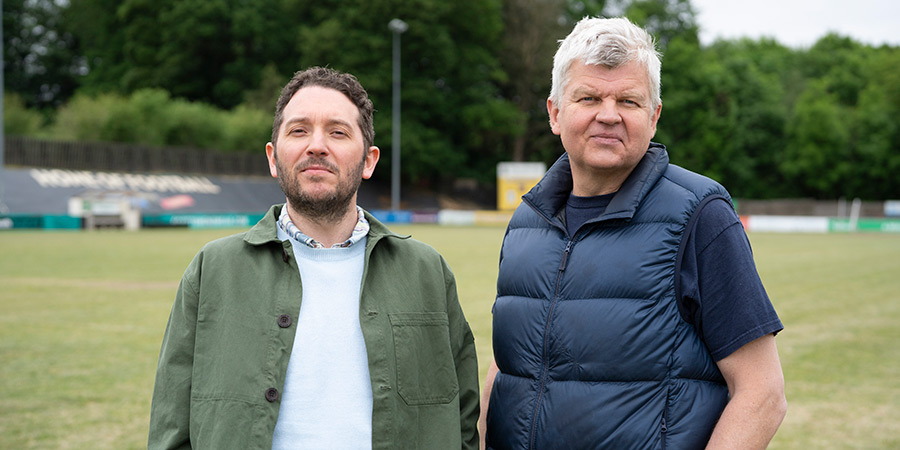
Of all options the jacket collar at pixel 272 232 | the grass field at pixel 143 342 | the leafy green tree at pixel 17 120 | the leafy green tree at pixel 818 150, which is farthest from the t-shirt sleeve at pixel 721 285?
the leafy green tree at pixel 818 150

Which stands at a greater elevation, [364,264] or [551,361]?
[364,264]

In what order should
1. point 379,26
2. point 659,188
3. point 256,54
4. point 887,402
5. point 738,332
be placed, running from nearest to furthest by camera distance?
point 738,332
point 659,188
point 887,402
point 379,26
point 256,54

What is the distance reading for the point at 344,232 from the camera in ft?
8.01

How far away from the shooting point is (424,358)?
239cm

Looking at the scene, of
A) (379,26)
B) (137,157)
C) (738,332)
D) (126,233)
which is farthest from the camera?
(379,26)

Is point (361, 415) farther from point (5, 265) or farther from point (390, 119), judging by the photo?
point (390, 119)

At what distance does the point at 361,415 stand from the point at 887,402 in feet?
19.5

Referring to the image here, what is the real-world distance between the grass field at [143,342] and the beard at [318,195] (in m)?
3.56

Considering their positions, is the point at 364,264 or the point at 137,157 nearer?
the point at 364,264

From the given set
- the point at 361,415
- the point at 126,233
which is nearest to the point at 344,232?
the point at 361,415

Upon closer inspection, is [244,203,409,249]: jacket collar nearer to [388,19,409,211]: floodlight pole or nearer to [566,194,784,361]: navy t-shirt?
[566,194,784,361]: navy t-shirt

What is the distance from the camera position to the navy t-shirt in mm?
2119

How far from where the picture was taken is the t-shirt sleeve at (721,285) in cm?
212

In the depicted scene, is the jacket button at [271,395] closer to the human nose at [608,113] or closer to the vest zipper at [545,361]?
the vest zipper at [545,361]
